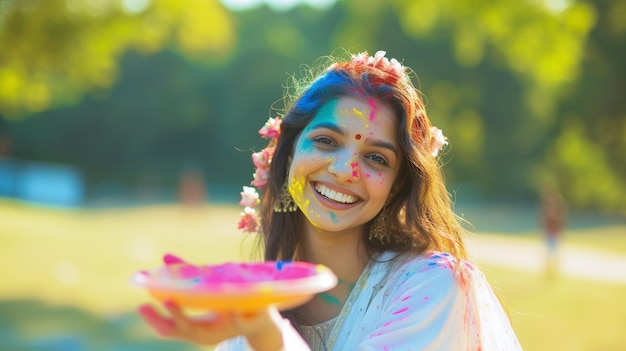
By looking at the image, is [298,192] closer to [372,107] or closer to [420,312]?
[372,107]

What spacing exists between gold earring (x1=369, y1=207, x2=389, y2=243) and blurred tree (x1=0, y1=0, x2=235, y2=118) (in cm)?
1106

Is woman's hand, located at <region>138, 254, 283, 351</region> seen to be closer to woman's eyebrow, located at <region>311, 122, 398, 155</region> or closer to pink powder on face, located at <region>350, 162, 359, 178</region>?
pink powder on face, located at <region>350, 162, 359, 178</region>

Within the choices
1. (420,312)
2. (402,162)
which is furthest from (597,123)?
(420,312)

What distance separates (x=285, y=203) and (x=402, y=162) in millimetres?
513

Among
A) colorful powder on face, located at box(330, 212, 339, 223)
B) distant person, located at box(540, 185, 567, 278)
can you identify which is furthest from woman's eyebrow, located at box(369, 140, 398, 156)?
distant person, located at box(540, 185, 567, 278)

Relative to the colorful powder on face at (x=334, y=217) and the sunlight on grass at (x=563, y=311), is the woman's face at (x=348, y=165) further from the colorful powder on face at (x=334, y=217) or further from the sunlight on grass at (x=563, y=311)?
the sunlight on grass at (x=563, y=311)

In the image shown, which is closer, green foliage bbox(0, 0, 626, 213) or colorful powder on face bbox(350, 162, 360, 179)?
colorful powder on face bbox(350, 162, 360, 179)

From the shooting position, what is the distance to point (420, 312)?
2.21 metres

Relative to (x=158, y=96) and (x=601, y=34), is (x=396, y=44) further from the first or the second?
(x=601, y=34)

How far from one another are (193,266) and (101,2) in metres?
12.4

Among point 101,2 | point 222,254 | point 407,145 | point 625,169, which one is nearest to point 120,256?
point 222,254

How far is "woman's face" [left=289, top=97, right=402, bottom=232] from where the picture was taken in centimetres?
260

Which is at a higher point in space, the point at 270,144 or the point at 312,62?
the point at 312,62

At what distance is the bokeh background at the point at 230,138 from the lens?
1099 cm
